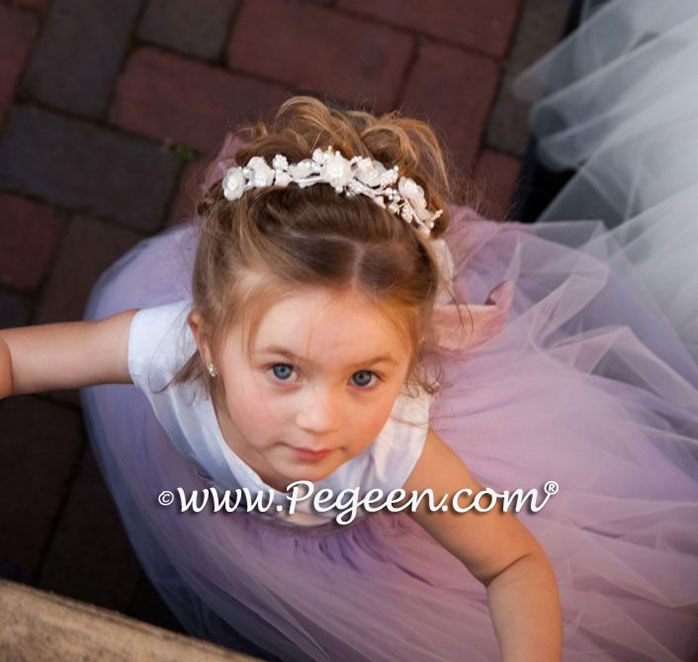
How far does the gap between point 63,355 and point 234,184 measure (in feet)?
1.27

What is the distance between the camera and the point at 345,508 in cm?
151

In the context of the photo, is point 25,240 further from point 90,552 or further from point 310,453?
point 310,453

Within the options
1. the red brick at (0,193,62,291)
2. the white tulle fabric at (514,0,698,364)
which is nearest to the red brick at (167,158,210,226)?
the red brick at (0,193,62,291)

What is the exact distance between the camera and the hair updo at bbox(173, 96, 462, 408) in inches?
47.4

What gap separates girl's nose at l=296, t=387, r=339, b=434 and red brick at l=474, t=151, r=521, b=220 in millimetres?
1077

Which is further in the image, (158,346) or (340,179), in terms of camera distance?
(158,346)

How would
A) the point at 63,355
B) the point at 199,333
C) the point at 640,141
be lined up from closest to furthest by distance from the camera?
the point at 199,333 → the point at 63,355 → the point at 640,141

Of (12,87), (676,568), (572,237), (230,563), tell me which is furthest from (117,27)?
(676,568)

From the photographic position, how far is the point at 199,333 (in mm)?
1337

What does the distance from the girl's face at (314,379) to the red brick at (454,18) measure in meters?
1.33

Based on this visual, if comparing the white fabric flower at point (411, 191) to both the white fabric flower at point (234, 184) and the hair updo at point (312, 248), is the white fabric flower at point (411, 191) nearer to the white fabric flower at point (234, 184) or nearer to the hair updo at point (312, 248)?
the hair updo at point (312, 248)

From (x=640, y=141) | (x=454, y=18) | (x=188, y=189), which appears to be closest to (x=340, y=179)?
(x=640, y=141)

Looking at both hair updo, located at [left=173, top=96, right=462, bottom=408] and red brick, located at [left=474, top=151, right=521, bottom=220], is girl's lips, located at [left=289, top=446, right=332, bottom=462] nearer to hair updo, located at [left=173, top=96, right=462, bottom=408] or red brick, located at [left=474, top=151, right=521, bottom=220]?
hair updo, located at [left=173, top=96, right=462, bottom=408]

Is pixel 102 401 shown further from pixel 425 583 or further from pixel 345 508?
pixel 425 583
